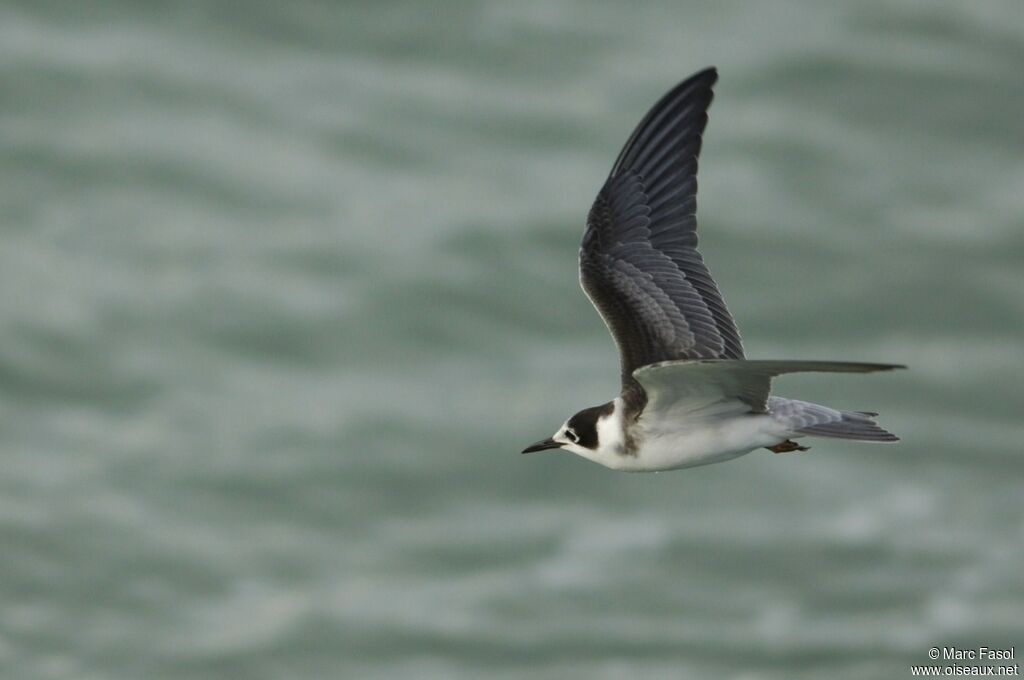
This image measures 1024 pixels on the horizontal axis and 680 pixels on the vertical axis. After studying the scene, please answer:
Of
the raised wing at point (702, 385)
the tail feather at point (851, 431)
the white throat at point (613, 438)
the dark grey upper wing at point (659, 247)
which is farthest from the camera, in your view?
the dark grey upper wing at point (659, 247)

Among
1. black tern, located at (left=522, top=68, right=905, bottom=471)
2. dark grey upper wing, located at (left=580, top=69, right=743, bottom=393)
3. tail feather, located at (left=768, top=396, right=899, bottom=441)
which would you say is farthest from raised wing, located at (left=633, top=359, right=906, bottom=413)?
dark grey upper wing, located at (left=580, top=69, right=743, bottom=393)

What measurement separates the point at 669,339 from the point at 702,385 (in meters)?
0.73

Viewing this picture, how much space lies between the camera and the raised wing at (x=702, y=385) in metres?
9.12

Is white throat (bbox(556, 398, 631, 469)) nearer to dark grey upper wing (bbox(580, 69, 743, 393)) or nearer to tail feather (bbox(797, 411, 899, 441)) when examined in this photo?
dark grey upper wing (bbox(580, 69, 743, 393))

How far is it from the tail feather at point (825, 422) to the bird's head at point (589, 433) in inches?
35.1

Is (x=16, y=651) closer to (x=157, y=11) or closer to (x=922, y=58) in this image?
(x=157, y=11)

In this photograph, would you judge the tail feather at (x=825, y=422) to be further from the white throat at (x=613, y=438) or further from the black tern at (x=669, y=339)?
the white throat at (x=613, y=438)

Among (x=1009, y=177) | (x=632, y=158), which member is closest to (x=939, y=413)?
(x=1009, y=177)

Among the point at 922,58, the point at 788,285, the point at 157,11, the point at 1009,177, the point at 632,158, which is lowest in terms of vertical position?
the point at 632,158

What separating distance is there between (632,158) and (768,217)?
9.83 meters

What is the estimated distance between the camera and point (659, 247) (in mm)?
10805

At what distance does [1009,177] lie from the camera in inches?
851

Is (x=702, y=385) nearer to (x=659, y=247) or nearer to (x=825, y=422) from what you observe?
(x=825, y=422)

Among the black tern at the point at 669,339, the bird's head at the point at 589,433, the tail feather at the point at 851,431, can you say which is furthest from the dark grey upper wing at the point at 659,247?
the tail feather at the point at 851,431
